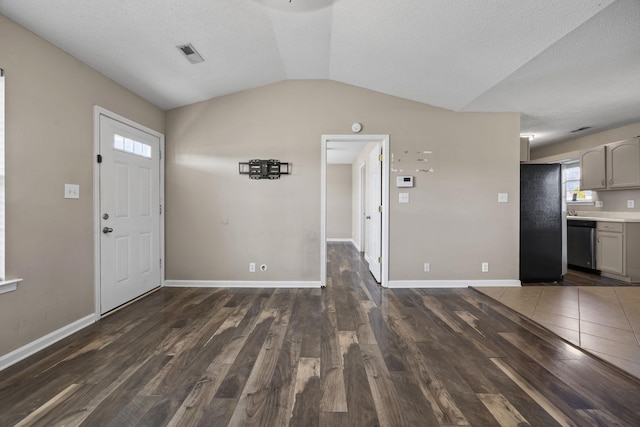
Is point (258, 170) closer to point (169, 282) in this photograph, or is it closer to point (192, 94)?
point (192, 94)

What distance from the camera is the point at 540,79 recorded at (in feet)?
8.95

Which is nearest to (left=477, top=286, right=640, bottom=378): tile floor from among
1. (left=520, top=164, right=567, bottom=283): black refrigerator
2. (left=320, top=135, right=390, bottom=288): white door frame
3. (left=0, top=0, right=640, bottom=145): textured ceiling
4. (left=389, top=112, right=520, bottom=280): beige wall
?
(left=520, top=164, right=567, bottom=283): black refrigerator

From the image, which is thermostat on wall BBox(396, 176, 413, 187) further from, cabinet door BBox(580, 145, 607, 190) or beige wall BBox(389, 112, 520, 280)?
cabinet door BBox(580, 145, 607, 190)

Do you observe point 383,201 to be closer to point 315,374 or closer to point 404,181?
point 404,181

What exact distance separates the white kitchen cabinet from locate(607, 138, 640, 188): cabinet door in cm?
66

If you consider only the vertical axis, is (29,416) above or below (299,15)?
below

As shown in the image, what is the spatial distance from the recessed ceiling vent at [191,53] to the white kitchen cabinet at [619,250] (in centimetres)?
584

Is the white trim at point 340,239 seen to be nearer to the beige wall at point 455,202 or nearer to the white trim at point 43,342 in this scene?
the beige wall at point 455,202

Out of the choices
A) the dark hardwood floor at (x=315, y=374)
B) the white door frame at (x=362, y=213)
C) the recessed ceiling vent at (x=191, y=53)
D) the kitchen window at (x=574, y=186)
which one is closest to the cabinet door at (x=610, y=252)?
the kitchen window at (x=574, y=186)

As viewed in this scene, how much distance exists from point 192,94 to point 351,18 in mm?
2147

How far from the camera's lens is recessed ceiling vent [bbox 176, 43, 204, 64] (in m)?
2.54

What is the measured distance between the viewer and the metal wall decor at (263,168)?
11.8 feet

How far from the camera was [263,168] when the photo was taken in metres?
3.61

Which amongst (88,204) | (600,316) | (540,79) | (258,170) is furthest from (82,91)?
(600,316)
